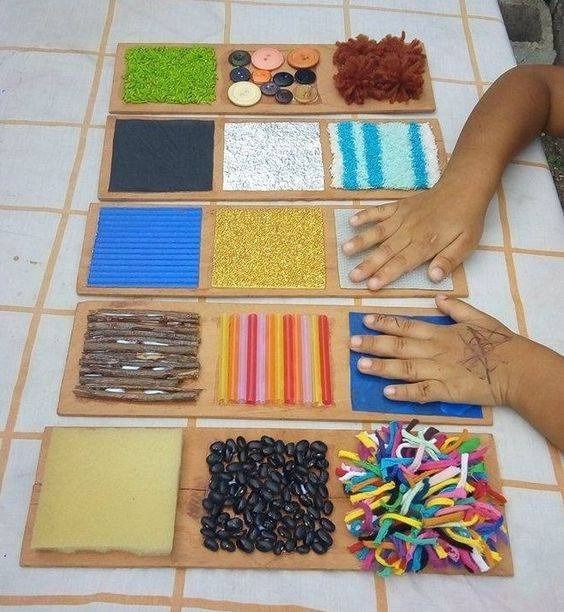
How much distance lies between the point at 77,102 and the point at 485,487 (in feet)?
3.28

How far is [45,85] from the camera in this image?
1.23 m

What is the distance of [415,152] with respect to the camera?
115 cm

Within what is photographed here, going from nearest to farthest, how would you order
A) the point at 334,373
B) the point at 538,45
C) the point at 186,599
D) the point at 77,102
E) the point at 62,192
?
the point at 186,599 → the point at 334,373 → the point at 62,192 → the point at 77,102 → the point at 538,45

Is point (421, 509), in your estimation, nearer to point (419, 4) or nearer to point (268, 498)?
point (268, 498)

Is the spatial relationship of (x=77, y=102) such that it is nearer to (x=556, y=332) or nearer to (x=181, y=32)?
(x=181, y=32)

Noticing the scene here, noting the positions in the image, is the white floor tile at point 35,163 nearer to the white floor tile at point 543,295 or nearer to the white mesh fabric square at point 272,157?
the white mesh fabric square at point 272,157

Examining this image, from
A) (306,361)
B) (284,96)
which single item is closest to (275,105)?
(284,96)

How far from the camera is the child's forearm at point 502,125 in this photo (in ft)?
3.43

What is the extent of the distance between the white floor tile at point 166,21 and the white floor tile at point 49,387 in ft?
2.18

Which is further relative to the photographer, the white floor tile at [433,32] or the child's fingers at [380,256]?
the white floor tile at [433,32]

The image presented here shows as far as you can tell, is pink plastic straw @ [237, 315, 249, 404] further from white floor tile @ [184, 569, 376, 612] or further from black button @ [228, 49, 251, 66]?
black button @ [228, 49, 251, 66]

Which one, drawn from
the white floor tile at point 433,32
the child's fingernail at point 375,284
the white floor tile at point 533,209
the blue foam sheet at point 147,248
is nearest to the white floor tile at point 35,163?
the blue foam sheet at point 147,248

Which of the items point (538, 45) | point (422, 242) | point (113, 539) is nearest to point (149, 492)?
point (113, 539)

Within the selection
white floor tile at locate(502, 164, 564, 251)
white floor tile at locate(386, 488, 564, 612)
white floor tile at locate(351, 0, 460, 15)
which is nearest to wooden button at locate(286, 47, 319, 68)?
white floor tile at locate(351, 0, 460, 15)
